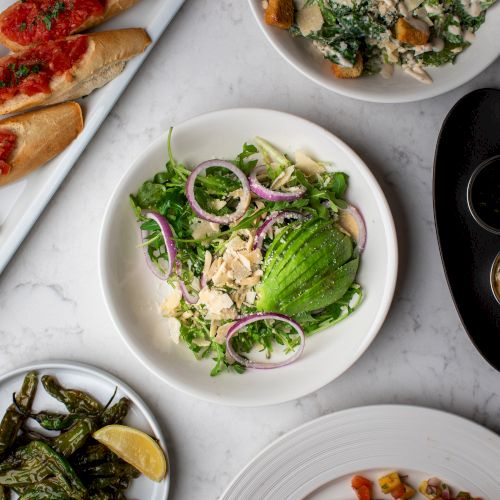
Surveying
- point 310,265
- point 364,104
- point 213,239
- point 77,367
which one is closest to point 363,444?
point 310,265

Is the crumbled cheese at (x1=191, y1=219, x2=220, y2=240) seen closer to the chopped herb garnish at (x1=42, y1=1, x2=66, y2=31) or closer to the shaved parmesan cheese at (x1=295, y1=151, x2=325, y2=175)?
the shaved parmesan cheese at (x1=295, y1=151, x2=325, y2=175)

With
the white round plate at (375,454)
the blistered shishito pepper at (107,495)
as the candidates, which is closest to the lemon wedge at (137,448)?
the blistered shishito pepper at (107,495)

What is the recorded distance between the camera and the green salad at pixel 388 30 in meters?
2.01

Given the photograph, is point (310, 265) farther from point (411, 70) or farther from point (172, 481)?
point (172, 481)

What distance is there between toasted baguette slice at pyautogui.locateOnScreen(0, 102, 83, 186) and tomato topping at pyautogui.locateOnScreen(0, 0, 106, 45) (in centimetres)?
26

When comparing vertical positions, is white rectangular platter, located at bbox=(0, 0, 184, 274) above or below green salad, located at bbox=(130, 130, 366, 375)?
above

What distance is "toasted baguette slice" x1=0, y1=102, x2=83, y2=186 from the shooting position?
2.22 m

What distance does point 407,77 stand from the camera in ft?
6.88

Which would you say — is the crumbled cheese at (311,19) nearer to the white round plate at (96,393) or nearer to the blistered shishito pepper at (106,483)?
the white round plate at (96,393)

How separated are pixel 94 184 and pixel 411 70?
1.16 meters

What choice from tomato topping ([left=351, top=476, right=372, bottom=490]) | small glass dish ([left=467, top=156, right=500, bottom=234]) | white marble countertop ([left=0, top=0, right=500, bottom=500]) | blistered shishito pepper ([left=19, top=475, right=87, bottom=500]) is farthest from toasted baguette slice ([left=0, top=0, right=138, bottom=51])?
tomato topping ([left=351, top=476, right=372, bottom=490])

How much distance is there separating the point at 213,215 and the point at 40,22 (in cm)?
90

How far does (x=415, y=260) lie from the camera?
2273mm

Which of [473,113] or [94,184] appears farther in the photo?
[94,184]
